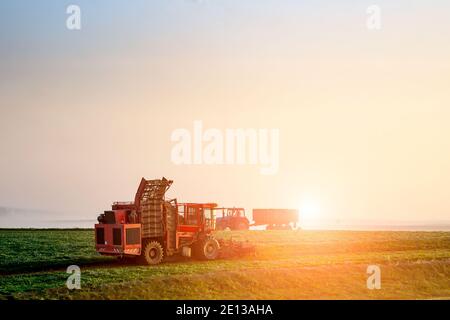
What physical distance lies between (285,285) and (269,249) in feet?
40.4

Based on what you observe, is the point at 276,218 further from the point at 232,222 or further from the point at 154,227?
the point at 154,227

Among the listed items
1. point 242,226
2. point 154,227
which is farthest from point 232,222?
point 154,227

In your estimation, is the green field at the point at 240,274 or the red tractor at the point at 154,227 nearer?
the green field at the point at 240,274

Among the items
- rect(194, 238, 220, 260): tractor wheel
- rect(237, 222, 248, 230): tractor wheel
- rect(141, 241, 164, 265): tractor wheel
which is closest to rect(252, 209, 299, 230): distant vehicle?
rect(237, 222, 248, 230): tractor wheel

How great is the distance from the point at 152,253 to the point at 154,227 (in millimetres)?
1458

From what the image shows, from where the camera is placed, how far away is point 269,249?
4097 centimetres

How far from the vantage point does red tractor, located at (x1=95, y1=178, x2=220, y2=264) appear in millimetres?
32250

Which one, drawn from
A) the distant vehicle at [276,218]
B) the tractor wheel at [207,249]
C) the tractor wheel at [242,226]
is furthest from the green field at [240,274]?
the distant vehicle at [276,218]

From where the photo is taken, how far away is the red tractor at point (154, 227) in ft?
106

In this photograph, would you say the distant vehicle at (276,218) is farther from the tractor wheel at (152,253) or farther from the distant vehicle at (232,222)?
the tractor wheel at (152,253)

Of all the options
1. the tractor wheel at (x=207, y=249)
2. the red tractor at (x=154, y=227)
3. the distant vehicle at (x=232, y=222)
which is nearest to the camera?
the red tractor at (x=154, y=227)

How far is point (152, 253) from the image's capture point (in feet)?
109
